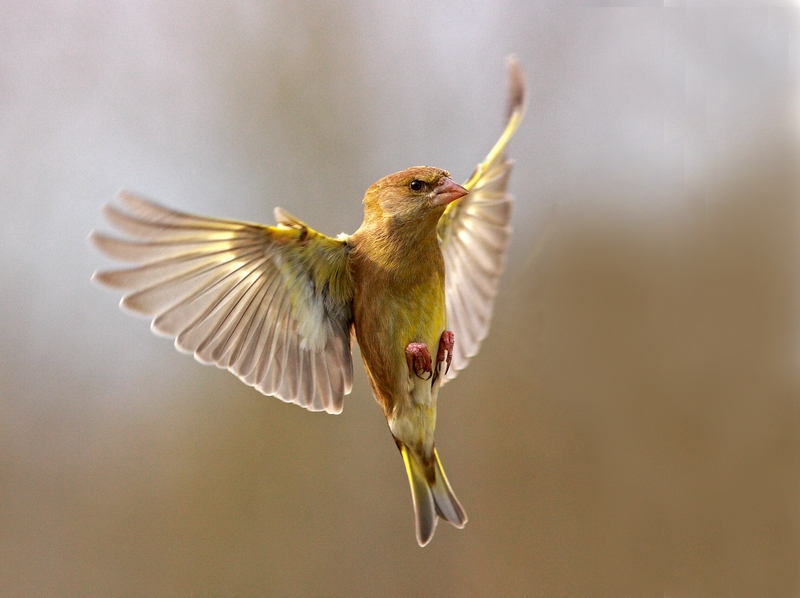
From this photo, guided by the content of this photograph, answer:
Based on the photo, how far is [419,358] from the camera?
82 centimetres

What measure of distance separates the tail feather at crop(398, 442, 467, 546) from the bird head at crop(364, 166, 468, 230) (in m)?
0.35

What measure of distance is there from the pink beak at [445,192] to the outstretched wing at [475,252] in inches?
15.4

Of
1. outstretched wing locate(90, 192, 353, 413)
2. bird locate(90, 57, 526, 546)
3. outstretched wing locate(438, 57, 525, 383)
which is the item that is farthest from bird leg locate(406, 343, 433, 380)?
outstretched wing locate(438, 57, 525, 383)

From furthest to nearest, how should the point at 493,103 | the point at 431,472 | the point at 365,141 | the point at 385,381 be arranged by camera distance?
the point at 365,141
the point at 493,103
the point at 431,472
the point at 385,381

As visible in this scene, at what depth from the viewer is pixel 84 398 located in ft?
8.55

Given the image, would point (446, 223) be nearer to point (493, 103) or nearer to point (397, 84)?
point (493, 103)

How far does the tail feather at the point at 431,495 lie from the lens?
0.98 m

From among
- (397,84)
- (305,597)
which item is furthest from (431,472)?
(305,597)

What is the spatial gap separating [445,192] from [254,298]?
317mm

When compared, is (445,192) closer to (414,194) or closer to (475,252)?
(414,194)

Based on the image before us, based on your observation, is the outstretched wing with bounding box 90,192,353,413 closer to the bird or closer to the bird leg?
the bird

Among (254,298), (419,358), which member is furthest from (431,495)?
(254,298)

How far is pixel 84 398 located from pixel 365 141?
1.50 meters

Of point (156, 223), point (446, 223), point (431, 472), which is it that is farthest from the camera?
point (446, 223)
